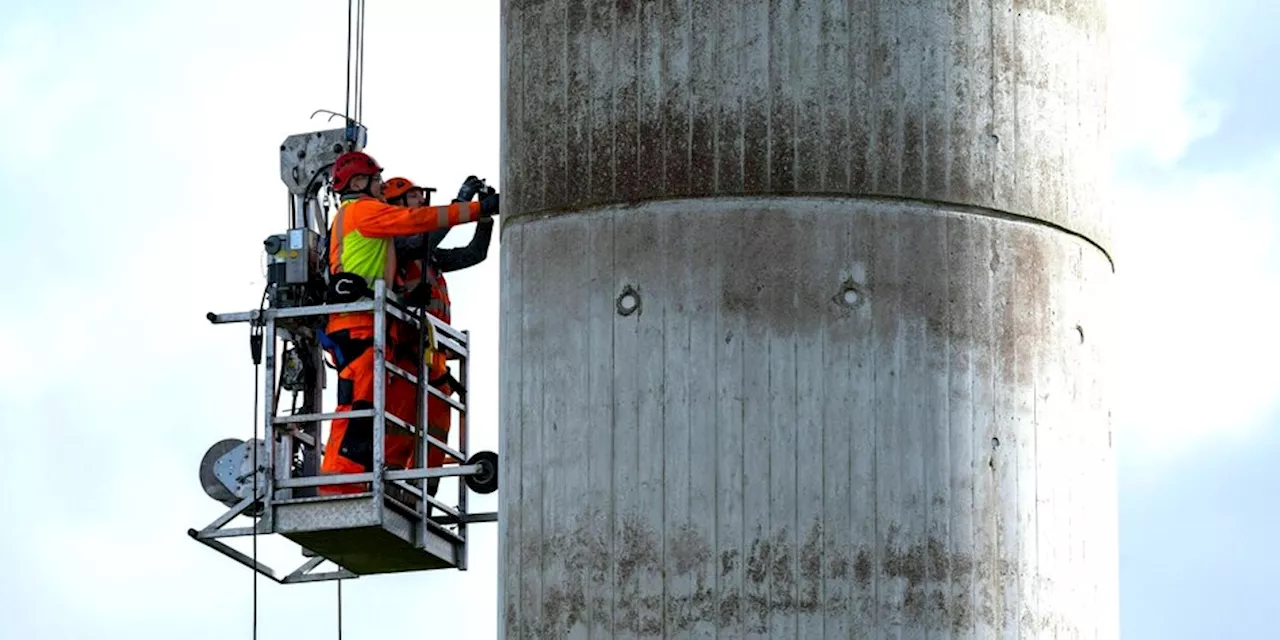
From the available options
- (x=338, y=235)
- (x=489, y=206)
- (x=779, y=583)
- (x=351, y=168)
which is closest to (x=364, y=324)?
(x=338, y=235)

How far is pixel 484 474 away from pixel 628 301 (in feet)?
11.0

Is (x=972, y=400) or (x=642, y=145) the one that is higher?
(x=642, y=145)

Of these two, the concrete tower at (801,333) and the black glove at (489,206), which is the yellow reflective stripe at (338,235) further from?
the concrete tower at (801,333)

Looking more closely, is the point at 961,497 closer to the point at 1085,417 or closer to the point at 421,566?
the point at 1085,417

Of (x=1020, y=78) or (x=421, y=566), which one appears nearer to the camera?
(x=1020, y=78)

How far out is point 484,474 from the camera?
2552cm

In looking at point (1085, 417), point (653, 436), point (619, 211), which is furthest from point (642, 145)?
point (1085, 417)

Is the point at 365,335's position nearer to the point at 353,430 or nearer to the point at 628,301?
the point at 353,430

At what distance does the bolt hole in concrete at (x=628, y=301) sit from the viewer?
22.5 m

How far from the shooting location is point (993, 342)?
22.6m

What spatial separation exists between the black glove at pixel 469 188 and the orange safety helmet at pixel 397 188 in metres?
1.01

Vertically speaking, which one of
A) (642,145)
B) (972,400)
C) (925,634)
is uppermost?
(642,145)

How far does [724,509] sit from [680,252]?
160 cm

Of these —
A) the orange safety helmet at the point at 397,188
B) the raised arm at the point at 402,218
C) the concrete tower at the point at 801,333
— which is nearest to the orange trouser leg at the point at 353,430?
the raised arm at the point at 402,218
